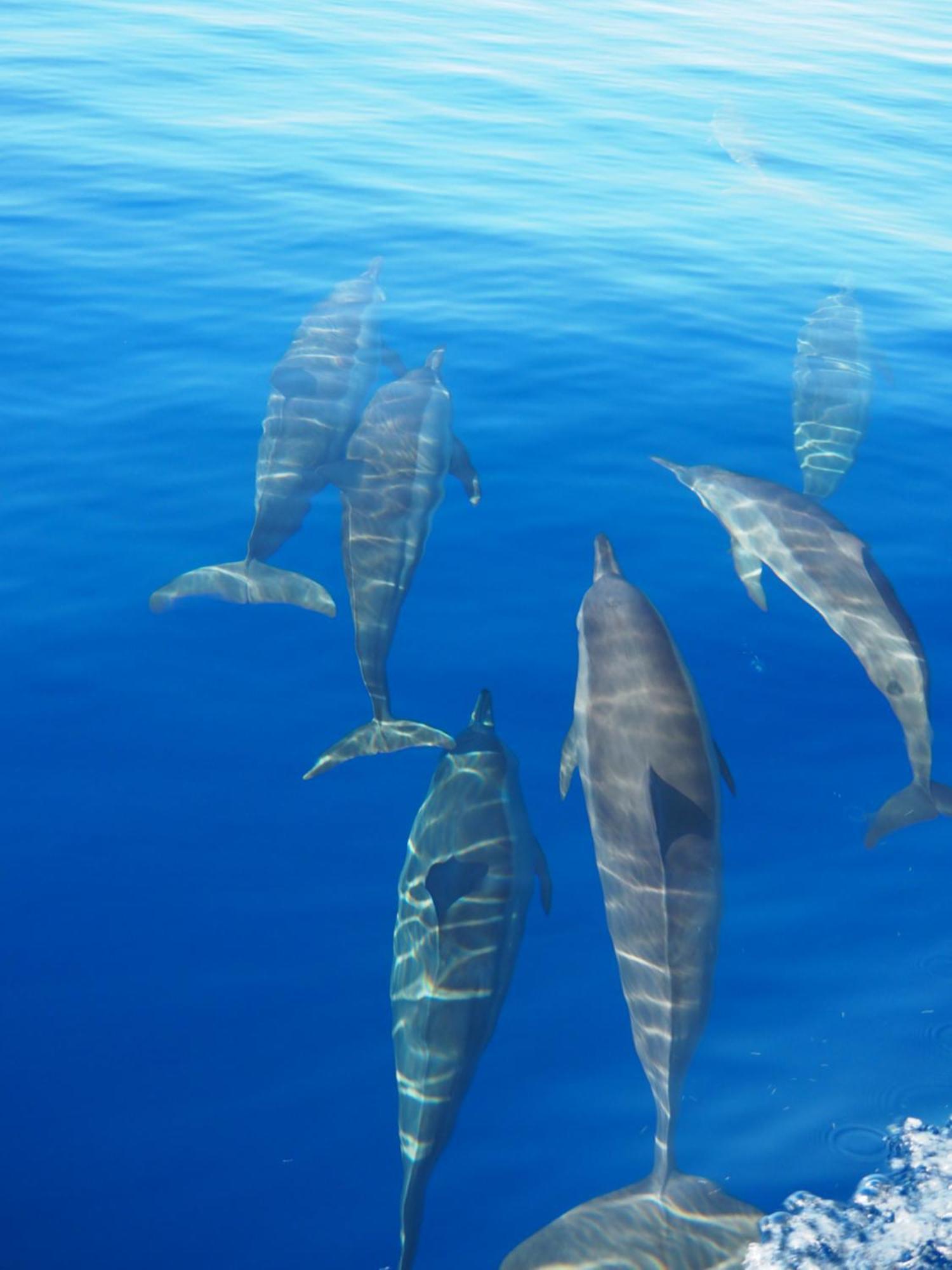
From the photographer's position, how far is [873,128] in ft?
76.9

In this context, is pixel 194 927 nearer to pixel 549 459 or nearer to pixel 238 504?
pixel 238 504

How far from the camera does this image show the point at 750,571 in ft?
30.8

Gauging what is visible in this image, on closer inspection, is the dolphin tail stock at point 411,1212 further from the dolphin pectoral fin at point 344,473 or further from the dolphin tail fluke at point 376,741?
the dolphin pectoral fin at point 344,473

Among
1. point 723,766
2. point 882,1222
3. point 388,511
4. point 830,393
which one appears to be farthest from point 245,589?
point 830,393

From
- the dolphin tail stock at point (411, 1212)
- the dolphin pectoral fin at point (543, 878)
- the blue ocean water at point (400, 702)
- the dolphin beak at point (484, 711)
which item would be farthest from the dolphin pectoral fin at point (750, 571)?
the dolphin tail stock at point (411, 1212)

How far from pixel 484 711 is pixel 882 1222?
375 cm

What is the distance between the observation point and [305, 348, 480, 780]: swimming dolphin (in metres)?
7.70

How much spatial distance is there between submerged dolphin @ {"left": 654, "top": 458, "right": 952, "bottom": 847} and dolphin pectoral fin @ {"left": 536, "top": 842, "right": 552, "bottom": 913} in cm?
207

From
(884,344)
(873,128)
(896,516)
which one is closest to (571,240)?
(884,344)

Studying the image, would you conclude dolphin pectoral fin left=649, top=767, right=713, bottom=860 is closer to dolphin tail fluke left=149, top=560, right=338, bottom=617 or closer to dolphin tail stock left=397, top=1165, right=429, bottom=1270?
dolphin tail stock left=397, top=1165, right=429, bottom=1270

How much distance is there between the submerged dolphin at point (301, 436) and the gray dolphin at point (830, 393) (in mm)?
4376

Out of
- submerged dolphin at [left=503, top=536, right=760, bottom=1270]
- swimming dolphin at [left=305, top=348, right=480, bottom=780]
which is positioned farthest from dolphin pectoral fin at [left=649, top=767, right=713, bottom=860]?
swimming dolphin at [left=305, top=348, right=480, bottom=780]

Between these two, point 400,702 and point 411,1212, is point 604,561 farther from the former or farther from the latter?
point 411,1212

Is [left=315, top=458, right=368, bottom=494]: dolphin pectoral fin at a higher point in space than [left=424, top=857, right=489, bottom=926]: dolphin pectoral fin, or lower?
higher
